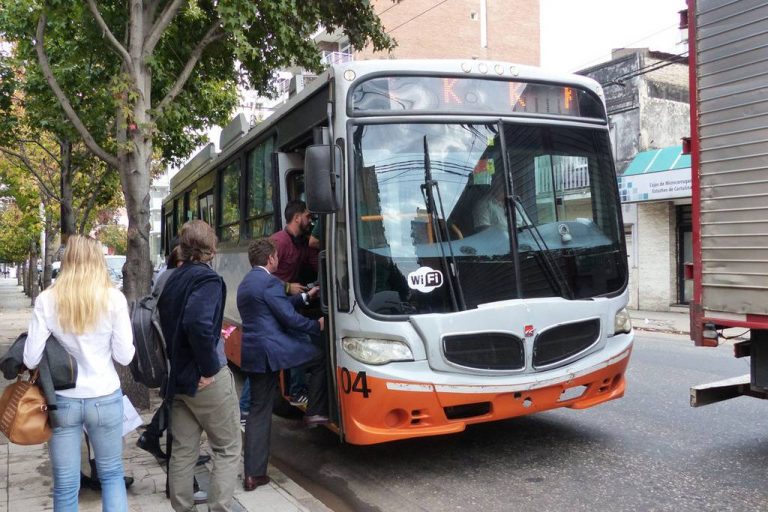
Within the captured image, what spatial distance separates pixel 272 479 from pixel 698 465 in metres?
3.21

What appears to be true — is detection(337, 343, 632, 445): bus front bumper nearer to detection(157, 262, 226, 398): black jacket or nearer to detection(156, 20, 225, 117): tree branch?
detection(157, 262, 226, 398): black jacket

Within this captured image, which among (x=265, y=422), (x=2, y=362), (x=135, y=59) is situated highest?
(x=135, y=59)

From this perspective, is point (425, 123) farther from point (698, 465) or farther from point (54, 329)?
point (698, 465)

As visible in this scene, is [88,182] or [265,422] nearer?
[265,422]

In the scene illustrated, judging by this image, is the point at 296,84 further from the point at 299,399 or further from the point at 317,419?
the point at 317,419

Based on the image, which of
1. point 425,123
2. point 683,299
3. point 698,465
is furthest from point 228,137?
point 683,299

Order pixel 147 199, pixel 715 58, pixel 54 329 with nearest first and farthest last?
pixel 54 329, pixel 715 58, pixel 147 199

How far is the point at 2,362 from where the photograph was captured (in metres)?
3.38

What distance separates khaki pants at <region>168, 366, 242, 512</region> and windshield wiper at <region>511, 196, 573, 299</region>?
2421mm

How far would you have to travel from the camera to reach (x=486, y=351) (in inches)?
190

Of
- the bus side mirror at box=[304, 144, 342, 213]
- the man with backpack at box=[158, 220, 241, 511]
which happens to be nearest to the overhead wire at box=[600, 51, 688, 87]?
the bus side mirror at box=[304, 144, 342, 213]

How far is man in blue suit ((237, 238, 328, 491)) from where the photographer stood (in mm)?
4824

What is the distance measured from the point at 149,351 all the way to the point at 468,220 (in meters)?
2.36

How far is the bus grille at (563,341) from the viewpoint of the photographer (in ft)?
16.3
